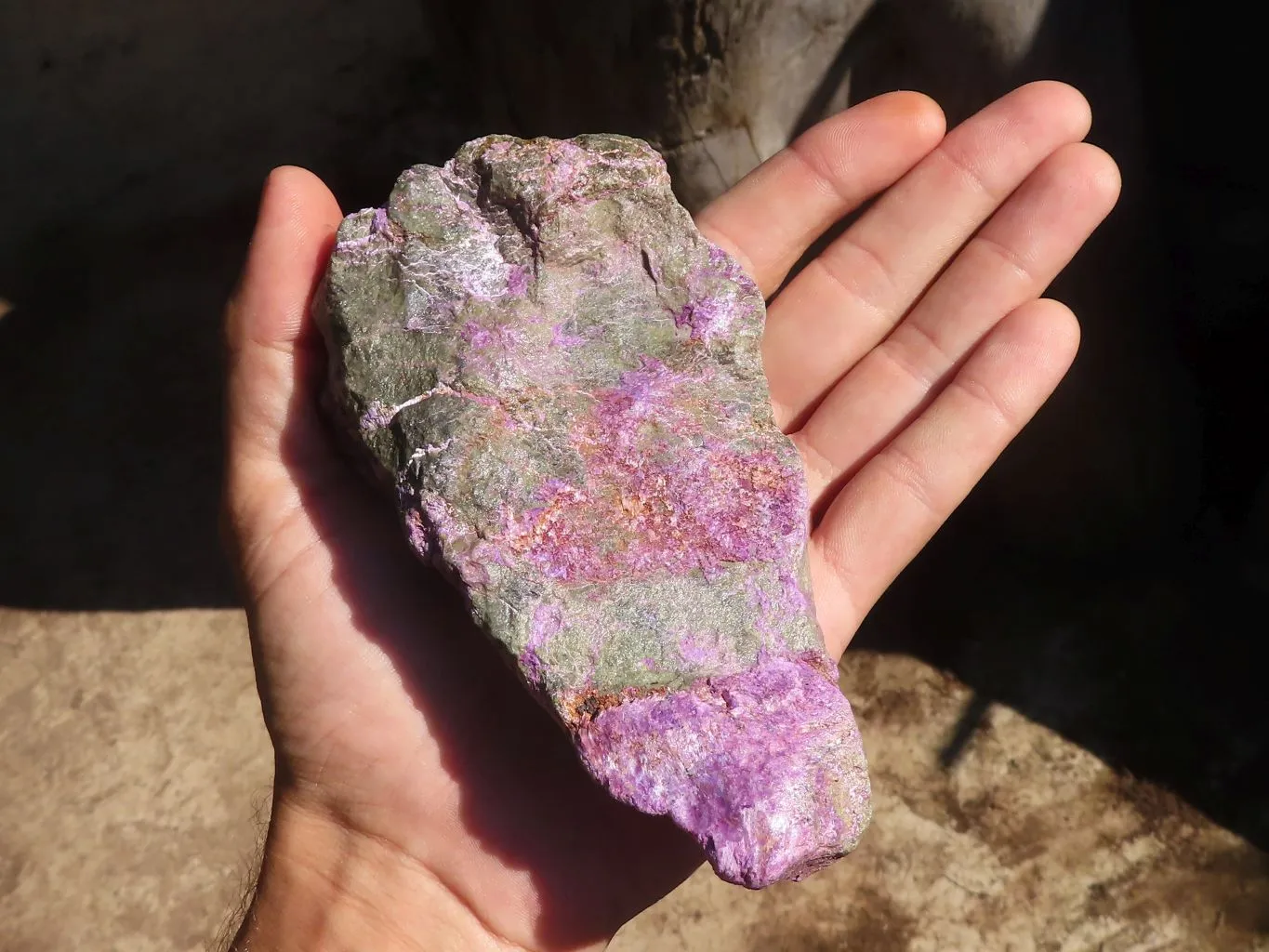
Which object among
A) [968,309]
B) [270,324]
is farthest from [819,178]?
[270,324]

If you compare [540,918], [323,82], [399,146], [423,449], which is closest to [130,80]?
[323,82]

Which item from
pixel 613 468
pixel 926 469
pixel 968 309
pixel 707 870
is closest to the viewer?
pixel 613 468

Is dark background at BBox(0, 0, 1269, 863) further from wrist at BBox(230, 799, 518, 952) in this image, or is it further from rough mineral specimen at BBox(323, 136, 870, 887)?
wrist at BBox(230, 799, 518, 952)

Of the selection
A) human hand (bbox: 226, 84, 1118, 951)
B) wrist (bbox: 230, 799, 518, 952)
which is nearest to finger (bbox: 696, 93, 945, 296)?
human hand (bbox: 226, 84, 1118, 951)

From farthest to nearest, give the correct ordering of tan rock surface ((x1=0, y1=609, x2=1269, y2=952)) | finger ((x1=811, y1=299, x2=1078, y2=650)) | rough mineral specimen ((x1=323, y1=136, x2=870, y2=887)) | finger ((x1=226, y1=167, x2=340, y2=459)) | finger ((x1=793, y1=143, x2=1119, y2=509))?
1. tan rock surface ((x1=0, y1=609, x2=1269, y2=952))
2. finger ((x1=793, y1=143, x2=1119, y2=509))
3. finger ((x1=811, y1=299, x2=1078, y2=650))
4. finger ((x1=226, y1=167, x2=340, y2=459))
5. rough mineral specimen ((x1=323, y1=136, x2=870, y2=887))

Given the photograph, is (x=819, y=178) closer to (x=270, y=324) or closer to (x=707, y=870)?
(x=270, y=324)

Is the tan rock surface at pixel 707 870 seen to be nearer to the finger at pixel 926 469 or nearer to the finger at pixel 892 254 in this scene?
the finger at pixel 926 469

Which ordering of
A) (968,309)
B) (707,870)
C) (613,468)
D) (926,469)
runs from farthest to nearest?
(707,870) → (968,309) → (926,469) → (613,468)
